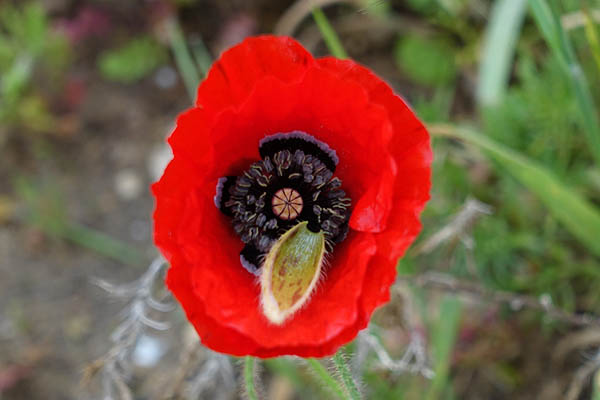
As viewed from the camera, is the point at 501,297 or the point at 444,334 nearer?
the point at 501,297

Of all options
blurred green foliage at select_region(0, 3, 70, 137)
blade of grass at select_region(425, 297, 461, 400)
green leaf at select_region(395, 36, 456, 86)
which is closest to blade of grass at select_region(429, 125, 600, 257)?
blade of grass at select_region(425, 297, 461, 400)

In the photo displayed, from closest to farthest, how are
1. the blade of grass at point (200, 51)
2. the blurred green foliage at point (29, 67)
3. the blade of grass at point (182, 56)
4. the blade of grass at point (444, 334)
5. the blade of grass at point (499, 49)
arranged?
the blade of grass at point (444, 334) < the blade of grass at point (499, 49) < the blade of grass at point (182, 56) < the blurred green foliage at point (29, 67) < the blade of grass at point (200, 51)

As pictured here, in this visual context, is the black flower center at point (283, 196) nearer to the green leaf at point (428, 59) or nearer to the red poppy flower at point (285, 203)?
the red poppy flower at point (285, 203)

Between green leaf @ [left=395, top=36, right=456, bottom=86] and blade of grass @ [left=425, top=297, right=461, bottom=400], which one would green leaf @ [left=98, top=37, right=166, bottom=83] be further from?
blade of grass @ [left=425, top=297, right=461, bottom=400]

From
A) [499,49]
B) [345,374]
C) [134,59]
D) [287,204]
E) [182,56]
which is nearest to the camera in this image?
[345,374]

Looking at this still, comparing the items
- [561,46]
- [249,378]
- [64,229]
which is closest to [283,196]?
[249,378]

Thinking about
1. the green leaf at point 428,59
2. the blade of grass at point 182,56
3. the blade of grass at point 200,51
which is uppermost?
the blade of grass at point 182,56

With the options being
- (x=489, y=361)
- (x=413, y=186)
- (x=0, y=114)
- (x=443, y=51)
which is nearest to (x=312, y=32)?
(x=443, y=51)

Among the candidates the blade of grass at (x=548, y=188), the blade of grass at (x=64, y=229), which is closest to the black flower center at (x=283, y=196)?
the blade of grass at (x=548, y=188)

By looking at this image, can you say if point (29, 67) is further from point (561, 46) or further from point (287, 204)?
point (561, 46)
